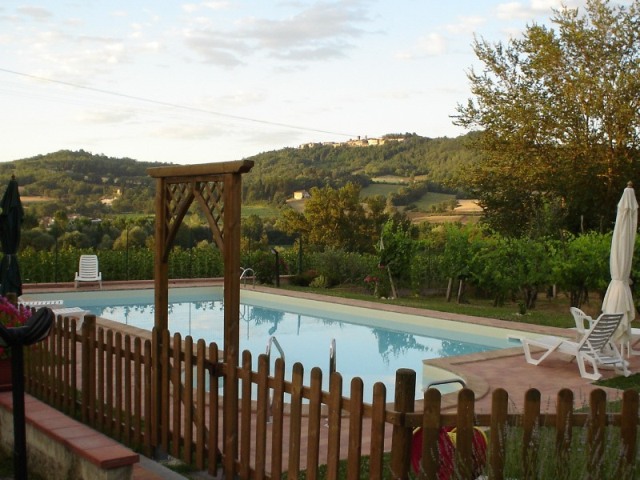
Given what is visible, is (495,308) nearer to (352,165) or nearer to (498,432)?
(498,432)

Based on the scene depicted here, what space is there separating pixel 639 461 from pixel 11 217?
320 inches

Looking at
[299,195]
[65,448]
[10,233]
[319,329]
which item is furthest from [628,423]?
[299,195]

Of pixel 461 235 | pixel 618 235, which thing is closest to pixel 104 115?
pixel 461 235

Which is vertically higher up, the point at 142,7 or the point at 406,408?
the point at 142,7

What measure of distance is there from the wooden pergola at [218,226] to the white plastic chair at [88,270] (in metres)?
12.9

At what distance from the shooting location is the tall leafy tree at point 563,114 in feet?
71.5

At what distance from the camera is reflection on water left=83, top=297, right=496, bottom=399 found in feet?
36.6

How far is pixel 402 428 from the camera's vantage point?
3.11 meters

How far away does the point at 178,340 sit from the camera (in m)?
4.53

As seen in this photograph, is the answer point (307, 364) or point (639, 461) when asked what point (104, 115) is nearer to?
point (307, 364)

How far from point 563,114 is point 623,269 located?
600 inches

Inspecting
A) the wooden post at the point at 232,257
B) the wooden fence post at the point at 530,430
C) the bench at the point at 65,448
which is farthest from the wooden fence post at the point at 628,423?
the bench at the point at 65,448

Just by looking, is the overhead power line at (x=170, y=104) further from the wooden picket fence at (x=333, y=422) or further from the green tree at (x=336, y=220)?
the wooden picket fence at (x=333, y=422)

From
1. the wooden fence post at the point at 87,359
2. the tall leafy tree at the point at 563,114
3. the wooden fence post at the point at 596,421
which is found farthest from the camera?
the tall leafy tree at the point at 563,114
